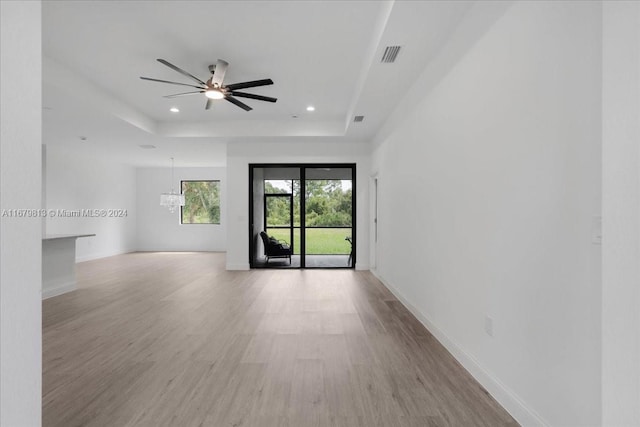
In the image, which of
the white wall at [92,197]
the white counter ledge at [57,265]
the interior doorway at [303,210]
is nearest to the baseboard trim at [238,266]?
the interior doorway at [303,210]

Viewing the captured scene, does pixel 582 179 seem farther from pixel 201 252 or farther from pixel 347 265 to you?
pixel 201 252

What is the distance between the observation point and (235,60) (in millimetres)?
3941

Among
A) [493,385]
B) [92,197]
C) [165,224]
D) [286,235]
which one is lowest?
[493,385]

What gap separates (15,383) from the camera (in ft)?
3.68

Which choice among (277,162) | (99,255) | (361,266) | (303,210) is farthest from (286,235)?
(99,255)

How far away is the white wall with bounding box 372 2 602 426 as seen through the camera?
55.5 inches

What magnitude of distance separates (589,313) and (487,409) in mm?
953

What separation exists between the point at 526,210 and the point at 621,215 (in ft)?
2.83

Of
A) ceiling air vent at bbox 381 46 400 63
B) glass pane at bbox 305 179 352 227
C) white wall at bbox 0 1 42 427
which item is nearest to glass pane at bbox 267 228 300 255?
glass pane at bbox 305 179 352 227

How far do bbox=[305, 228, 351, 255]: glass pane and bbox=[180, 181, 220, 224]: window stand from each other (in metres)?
4.73

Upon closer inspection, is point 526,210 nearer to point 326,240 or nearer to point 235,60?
point 235,60

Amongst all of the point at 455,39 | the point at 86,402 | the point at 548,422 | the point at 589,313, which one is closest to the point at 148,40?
the point at 455,39

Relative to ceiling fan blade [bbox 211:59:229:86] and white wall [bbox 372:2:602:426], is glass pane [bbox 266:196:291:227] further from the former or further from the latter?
white wall [bbox 372:2:602:426]

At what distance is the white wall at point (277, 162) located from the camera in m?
6.87
